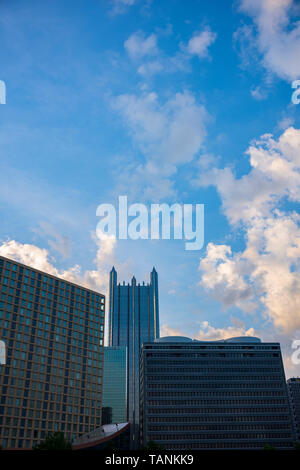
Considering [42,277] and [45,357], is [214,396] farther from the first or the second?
[42,277]

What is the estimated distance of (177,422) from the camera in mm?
157000

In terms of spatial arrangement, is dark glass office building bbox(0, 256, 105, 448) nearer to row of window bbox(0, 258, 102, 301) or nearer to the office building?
row of window bbox(0, 258, 102, 301)

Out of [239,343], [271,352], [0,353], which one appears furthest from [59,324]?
[271,352]

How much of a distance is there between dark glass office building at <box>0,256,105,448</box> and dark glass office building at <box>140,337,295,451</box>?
1267 inches

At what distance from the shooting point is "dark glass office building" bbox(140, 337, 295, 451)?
A: 512 ft

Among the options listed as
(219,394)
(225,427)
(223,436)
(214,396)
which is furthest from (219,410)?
(223,436)

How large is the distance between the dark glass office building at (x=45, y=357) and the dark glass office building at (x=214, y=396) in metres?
32.2

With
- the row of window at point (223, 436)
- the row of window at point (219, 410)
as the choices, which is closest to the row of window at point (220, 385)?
the row of window at point (219, 410)

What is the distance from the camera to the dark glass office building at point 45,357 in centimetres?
11769

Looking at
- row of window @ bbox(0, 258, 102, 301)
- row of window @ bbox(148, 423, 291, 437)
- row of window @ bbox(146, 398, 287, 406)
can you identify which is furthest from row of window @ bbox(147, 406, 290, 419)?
row of window @ bbox(0, 258, 102, 301)

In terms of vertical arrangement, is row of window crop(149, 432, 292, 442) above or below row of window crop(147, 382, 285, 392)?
below

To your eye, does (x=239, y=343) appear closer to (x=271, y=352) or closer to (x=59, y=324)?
(x=271, y=352)

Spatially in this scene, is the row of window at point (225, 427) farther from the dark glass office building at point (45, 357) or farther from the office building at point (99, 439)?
the dark glass office building at point (45, 357)
